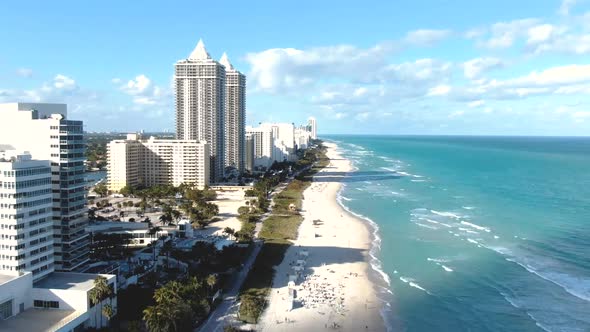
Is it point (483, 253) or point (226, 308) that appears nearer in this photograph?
point (226, 308)

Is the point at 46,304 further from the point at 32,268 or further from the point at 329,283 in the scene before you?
the point at 329,283

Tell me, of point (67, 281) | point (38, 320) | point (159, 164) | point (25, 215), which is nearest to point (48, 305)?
point (38, 320)

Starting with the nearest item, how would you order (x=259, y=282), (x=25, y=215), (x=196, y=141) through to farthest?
(x=25, y=215), (x=259, y=282), (x=196, y=141)

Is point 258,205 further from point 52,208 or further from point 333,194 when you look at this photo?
point 52,208

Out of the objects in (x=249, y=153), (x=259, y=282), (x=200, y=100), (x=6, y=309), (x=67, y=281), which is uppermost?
(x=200, y=100)

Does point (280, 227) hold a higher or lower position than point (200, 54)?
lower

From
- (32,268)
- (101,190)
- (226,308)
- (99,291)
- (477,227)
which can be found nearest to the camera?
(99,291)

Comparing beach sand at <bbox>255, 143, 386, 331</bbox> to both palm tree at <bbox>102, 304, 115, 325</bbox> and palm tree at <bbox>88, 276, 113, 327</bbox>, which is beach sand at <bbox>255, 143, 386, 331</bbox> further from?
palm tree at <bbox>88, 276, 113, 327</bbox>

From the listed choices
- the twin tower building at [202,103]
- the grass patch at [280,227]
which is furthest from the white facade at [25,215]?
the twin tower building at [202,103]
